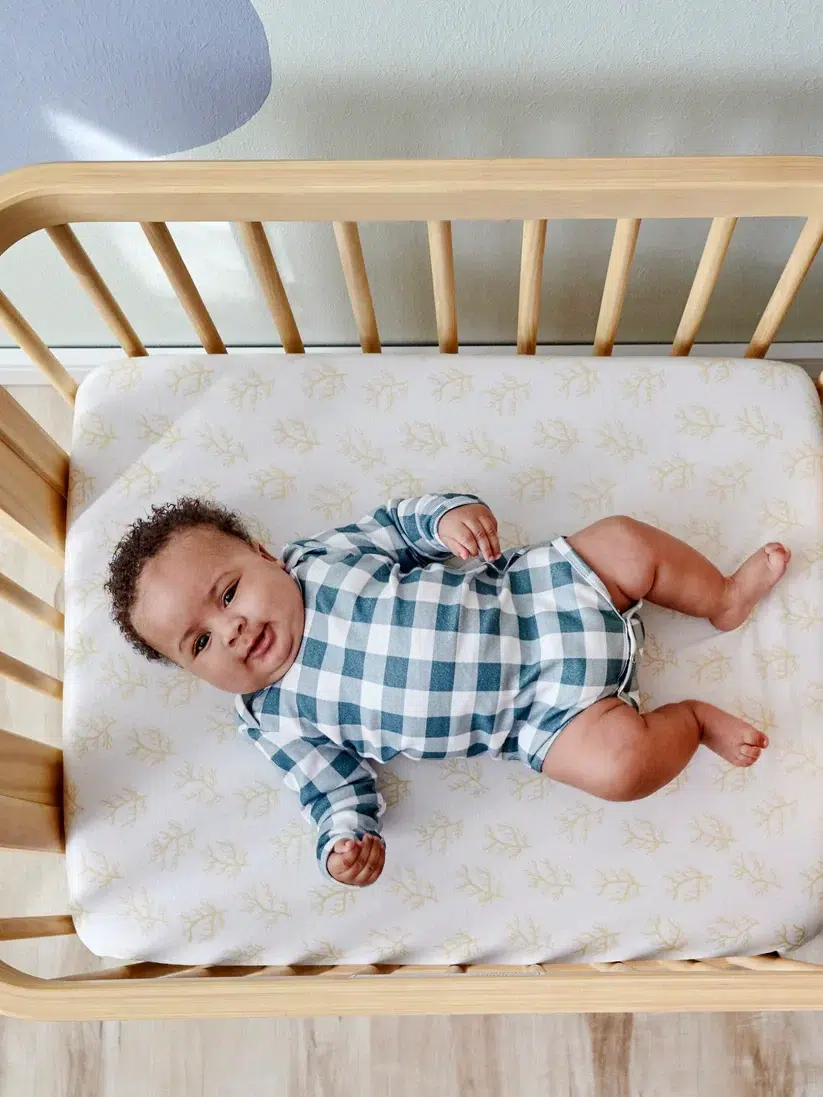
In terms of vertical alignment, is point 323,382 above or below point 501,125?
below

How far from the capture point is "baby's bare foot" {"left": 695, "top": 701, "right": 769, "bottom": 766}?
950mm

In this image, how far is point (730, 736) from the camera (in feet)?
3.12

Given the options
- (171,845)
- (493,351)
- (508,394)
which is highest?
(493,351)

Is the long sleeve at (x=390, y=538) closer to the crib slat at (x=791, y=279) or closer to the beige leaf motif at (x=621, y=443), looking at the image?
the beige leaf motif at (x=621, y=443)

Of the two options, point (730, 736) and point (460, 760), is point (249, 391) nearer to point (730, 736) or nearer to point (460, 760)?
point (460, 760)

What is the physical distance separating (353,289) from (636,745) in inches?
22.5

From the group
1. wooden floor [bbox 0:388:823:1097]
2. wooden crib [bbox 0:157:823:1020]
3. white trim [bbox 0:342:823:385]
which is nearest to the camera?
wooden crib [bbox 0:157:823:1020]

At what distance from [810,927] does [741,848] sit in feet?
0.36

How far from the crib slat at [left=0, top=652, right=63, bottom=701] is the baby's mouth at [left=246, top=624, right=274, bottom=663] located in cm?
25

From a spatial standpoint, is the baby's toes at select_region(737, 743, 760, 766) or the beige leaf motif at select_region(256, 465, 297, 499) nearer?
the baby's toes at select_region(737, 743, 760, 766)

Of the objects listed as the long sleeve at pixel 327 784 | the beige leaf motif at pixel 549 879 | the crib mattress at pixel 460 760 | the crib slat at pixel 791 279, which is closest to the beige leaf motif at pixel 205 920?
the crib mattress at pixel 460 760

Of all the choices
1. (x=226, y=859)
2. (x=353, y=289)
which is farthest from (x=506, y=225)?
(x=226, y=859)

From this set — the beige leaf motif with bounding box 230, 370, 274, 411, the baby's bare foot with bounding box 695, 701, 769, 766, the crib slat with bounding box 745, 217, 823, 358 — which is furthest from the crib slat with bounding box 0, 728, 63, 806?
the crib slat with bounding box 745, 217, 823, 358

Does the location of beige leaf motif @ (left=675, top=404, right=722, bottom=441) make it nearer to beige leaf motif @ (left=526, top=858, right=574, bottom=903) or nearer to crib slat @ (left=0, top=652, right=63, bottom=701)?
beige leaf motif @ (left=526, top=858, right=574, bottom=903)
